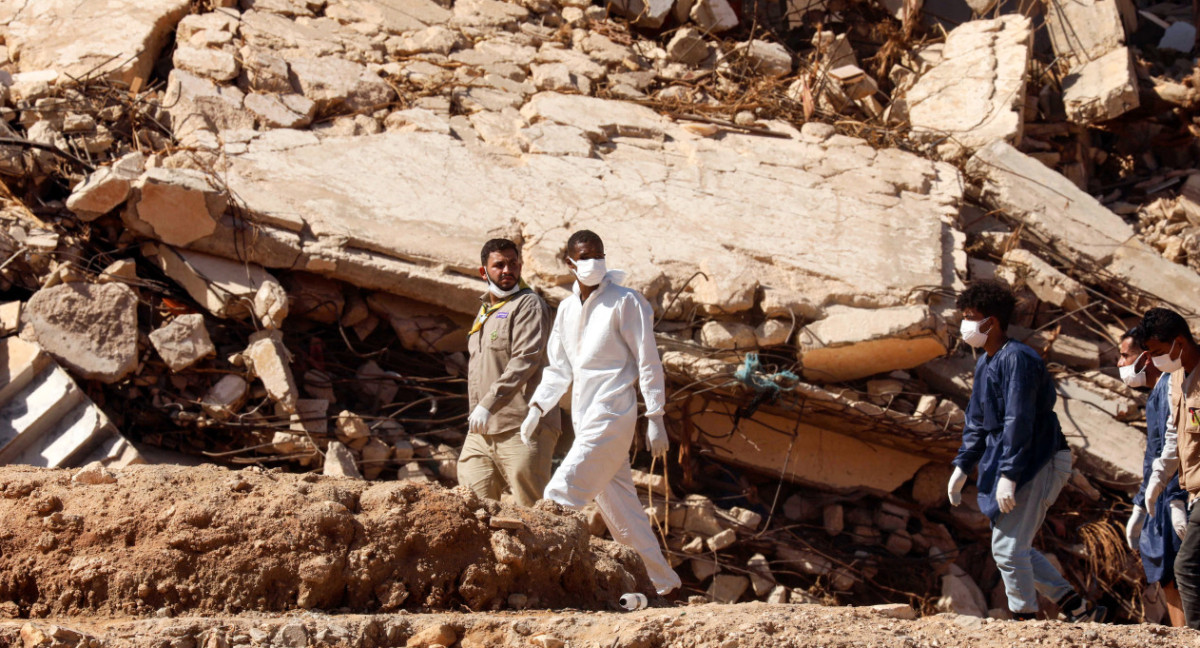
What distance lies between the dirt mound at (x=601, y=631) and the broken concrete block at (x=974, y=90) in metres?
5.64

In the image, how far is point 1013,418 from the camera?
13.2ft

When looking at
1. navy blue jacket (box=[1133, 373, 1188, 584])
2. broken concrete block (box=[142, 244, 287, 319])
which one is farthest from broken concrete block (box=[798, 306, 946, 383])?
broken concrete block (box=[142, 244, 287, 319])

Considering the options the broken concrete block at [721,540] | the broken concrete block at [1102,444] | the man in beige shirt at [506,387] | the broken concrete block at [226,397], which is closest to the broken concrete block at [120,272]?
the broken concrete block at [226,397]

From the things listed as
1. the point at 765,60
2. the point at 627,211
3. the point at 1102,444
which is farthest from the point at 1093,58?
the point at 627,211

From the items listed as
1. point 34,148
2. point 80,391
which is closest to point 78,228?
point 34,148

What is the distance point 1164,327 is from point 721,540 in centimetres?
251

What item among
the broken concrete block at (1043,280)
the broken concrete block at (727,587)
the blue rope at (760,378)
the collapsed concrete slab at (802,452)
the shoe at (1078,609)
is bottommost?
the broken concrete block at (727,587)

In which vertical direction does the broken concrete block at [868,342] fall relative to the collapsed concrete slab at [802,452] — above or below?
above

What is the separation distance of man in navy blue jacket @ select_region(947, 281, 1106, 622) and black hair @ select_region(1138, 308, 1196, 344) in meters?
0.40

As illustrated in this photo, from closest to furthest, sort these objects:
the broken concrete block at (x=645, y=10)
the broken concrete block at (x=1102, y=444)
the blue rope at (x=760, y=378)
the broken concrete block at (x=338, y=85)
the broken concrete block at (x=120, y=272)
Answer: the broken concrete block at (x=120, y=272) → the blue rope at (x=760, y=378) → the broken concrete block at (x=1102, y=444) → the broken concrete block at (x=338, y=85) → the broken concrete block at (x=645, y=10)

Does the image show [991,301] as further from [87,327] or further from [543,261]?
[87,327]

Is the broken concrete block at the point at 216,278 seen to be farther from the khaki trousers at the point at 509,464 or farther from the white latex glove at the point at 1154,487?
the white latex glove at the point at 1154,487

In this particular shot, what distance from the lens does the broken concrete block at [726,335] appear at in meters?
5.49

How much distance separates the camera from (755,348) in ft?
18.3
